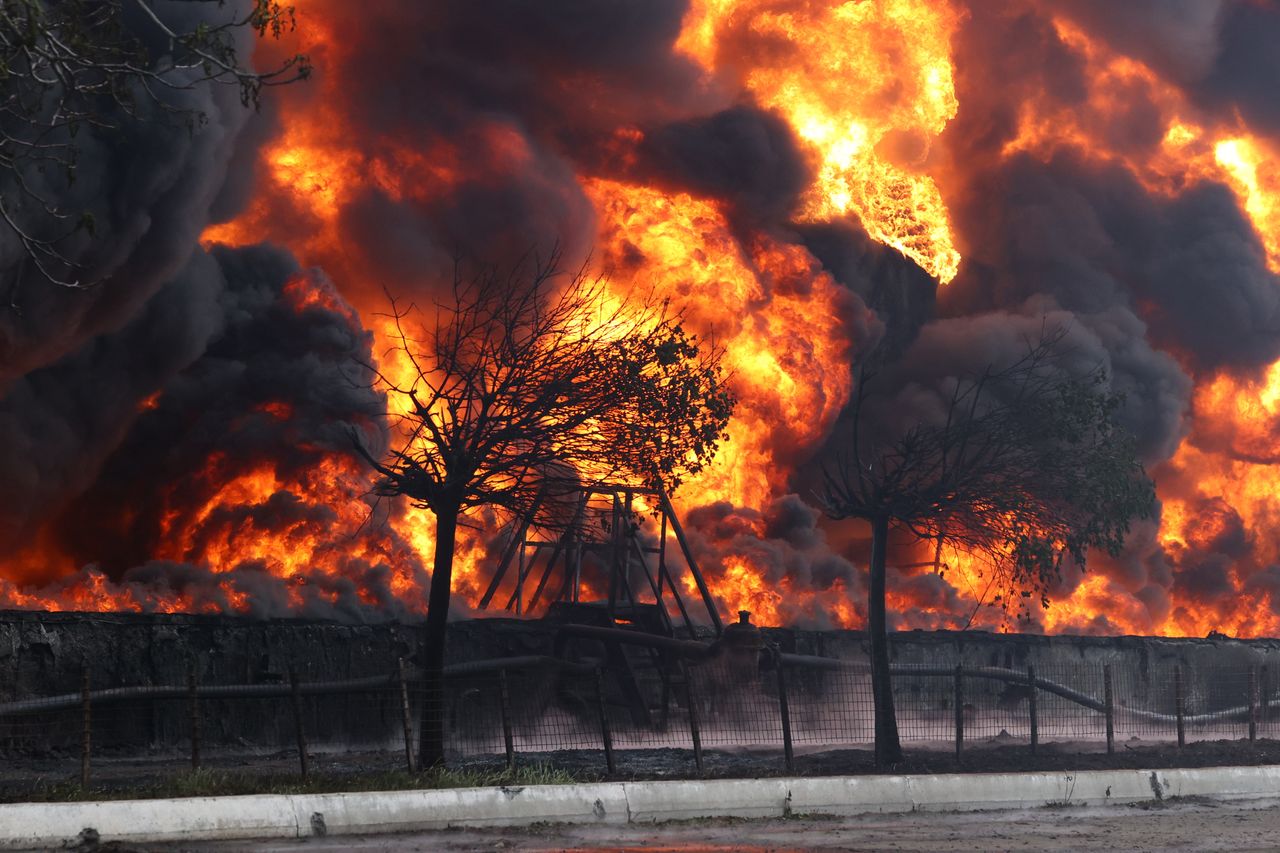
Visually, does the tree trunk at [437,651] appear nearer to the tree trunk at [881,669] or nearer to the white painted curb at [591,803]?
the white painted curb at [591,803]

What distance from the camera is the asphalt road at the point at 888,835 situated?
11219mm

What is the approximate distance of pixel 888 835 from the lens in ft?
40.3

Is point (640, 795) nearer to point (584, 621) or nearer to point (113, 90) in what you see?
point (113, 90)

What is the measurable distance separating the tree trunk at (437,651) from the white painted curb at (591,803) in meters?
3.47

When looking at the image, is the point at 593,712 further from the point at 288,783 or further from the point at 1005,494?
the point at 288,783

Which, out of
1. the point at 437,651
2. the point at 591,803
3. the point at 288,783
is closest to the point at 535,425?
the point at 437,651

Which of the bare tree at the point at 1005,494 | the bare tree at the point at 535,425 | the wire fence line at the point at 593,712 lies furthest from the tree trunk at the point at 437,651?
the bare tree at the point at 1005,494

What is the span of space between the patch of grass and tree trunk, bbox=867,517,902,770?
5415mm

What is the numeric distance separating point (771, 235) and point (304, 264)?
53.7 feet

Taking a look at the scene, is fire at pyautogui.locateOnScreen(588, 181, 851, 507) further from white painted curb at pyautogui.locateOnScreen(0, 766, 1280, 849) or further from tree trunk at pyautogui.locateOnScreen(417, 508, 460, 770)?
white painted curb at pyautogui.locateOnScreen(0, 766, 1280, 849)

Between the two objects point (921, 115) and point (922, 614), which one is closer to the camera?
point (922, 614)

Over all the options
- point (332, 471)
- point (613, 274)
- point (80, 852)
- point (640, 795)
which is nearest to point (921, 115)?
point (613, 274)

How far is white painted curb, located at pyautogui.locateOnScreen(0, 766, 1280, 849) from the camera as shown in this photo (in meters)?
11.1

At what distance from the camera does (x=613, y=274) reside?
150 ft
